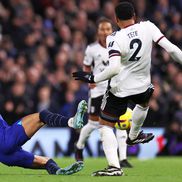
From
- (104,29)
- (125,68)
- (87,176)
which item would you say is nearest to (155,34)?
(125,68)

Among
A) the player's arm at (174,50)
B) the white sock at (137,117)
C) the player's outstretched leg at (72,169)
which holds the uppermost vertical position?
the player's arm at (174,50)

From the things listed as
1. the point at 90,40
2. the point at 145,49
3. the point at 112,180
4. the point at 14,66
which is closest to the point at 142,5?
the point at 90,40

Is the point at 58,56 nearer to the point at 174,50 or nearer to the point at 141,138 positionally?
the point at 141,138

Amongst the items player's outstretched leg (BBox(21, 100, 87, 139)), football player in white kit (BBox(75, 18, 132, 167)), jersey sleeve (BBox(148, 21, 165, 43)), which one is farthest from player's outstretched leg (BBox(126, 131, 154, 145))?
football player in white kit (BBox(75, 18, 132, 167))

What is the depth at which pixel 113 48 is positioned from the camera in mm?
9891

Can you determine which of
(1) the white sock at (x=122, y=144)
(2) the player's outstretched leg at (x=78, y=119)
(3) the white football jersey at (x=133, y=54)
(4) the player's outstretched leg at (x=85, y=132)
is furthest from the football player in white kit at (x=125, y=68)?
(4) the player's outstretched leg at (x=85, y=132)

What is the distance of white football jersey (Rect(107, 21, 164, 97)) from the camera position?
10.0 metres

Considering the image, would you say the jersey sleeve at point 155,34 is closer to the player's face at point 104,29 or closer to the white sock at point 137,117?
the white sock at point 137,117

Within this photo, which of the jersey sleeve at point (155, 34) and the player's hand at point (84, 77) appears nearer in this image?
the player's hand at point (84, 77)

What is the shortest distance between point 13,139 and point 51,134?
748 cm

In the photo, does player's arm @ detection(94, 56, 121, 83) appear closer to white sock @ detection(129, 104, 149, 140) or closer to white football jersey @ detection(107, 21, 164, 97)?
white football jersey @ detection(107, 21, 164, 97)

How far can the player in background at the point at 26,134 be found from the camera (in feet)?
31.3

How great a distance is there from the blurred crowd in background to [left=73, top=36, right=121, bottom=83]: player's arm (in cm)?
708

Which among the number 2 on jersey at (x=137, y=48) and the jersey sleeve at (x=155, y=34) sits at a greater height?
the jersey sleeve at (x=155, y=34)
